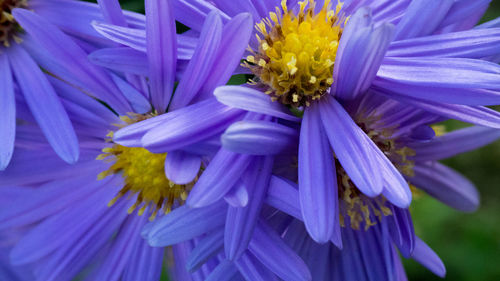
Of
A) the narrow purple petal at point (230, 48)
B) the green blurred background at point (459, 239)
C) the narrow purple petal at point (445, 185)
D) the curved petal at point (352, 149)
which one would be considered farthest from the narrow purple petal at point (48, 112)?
the green blurred background at point (459, 239)

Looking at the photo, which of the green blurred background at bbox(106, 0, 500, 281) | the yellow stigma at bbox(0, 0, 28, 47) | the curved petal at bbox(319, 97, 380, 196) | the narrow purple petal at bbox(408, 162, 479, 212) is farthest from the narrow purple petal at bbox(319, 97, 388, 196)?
the green blurred background at bbox(106, 0, 500, 281)

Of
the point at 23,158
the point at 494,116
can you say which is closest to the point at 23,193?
the point at 23,158

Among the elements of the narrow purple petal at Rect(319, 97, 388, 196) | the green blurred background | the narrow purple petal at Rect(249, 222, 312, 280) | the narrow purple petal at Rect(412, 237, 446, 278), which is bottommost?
the green blurred background

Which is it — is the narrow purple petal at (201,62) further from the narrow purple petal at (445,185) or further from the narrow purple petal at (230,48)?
the narrow purple petal at (445,185)

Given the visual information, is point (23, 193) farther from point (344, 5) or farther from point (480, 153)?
A: point (480, 153)

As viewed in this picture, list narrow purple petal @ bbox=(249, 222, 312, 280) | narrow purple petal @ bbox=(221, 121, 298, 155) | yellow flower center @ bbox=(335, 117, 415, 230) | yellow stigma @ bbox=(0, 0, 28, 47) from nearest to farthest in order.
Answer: narrow purple petal @ bbox=(221, 121, 298, 155)
narrow purple petal @ bbox=(249, 222, 312, 280)
yellow flower center @ bbox=(335, 117, 415, 230)
yellow stigma @ bbox=(0, 0, 28, 47)

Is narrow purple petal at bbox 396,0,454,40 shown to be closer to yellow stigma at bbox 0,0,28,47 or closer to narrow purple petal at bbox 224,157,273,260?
narrow purple petal at bbox 224,157,273,260
